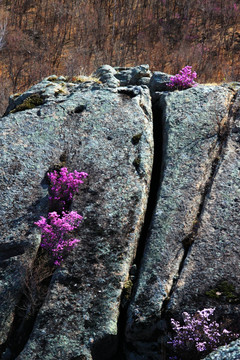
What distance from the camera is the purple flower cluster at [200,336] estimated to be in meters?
7.60

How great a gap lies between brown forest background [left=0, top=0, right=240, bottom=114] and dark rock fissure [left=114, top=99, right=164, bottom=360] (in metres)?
12.4

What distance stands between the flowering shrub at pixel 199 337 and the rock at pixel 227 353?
11.7 inches

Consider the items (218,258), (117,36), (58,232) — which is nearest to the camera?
A: (218,258)

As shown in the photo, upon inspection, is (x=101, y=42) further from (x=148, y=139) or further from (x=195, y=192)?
(x=195, y=192)

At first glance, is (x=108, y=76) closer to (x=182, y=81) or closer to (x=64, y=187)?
(x=182, y=81)

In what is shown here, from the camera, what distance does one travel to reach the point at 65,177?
9992mm

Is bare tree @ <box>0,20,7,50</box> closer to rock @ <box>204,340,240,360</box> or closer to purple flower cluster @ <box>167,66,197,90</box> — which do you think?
purple flower cluster @ <box>167,66,197,90</box>

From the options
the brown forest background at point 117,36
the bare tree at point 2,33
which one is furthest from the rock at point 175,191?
the bare tree at point 2,33

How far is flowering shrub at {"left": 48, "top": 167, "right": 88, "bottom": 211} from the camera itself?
9.88 m

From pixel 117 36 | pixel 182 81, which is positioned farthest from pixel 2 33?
pixel 182 81

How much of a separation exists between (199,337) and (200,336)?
33 millimetres

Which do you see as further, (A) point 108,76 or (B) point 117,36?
(B) point 117,36

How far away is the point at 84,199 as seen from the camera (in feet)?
32.2

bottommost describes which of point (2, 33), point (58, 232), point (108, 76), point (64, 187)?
point (58, 232)
